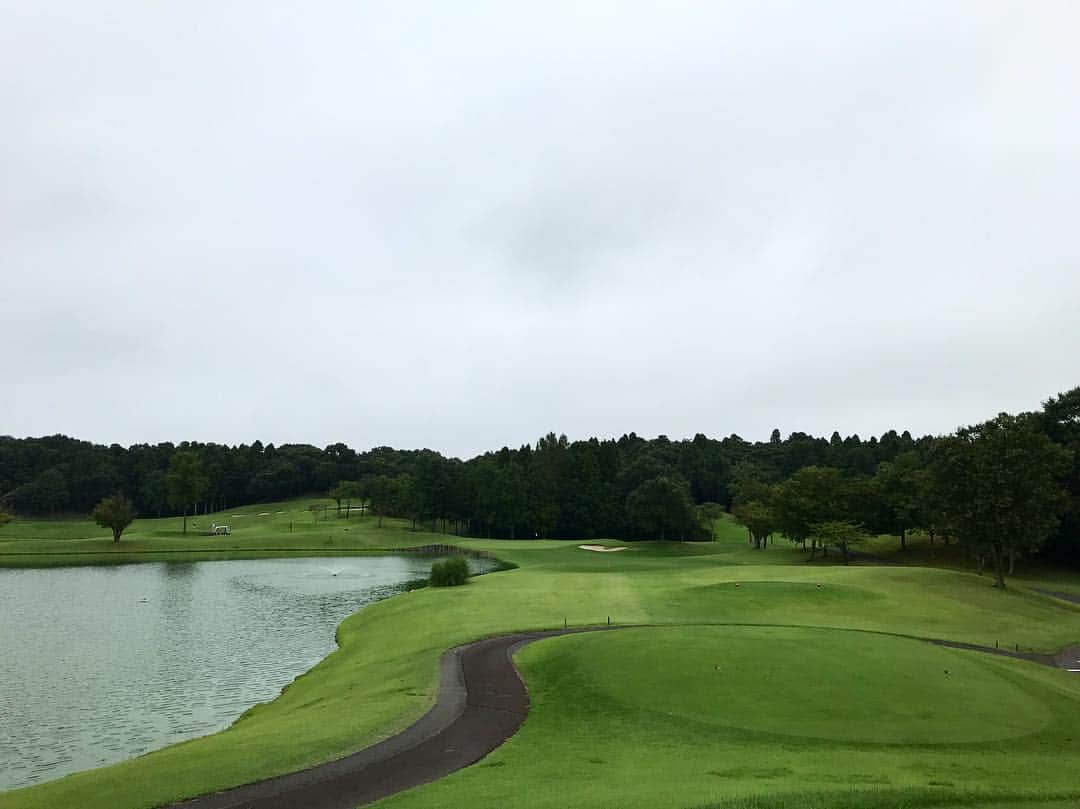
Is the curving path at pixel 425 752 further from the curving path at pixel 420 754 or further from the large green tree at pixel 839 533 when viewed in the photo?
the large green tree at pixel 839 533

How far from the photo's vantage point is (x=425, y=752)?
18094 mm

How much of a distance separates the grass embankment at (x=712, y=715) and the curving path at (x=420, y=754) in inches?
24.9

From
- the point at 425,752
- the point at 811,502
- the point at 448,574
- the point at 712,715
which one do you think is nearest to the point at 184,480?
the point at 448,574

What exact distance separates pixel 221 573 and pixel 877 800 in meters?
77.9

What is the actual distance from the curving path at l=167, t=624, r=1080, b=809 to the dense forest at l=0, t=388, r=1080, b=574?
1774 inches

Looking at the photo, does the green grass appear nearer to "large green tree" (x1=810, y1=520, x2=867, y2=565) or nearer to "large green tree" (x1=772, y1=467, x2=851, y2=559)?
"large green tree" (x1=772, y1=467, x2=851, y2=559)

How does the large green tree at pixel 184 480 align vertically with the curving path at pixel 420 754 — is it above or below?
above

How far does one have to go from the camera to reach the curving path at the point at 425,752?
14750 mm

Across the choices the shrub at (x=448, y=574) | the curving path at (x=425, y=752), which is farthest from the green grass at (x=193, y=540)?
the curving path at (x=425, y=752)

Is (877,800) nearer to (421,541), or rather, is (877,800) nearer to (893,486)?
(893,486)

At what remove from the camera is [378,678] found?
2920cm

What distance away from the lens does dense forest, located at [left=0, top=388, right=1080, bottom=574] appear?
55.8m

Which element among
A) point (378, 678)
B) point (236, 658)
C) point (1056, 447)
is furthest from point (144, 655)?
point (1056, 447)

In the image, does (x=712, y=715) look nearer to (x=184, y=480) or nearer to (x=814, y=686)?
(x=814, y=686)
